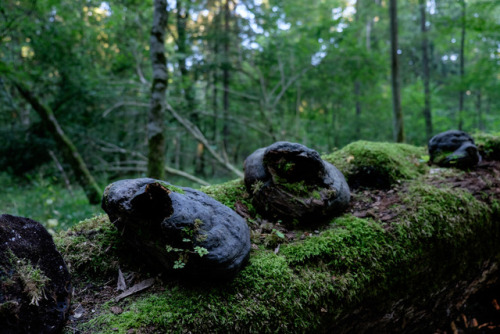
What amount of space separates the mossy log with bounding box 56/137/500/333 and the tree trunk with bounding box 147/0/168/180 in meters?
2.56

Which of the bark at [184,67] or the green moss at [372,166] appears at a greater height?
the bark at [184,67]

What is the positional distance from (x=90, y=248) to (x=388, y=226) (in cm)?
299

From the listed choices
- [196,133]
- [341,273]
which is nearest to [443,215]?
[341,273]

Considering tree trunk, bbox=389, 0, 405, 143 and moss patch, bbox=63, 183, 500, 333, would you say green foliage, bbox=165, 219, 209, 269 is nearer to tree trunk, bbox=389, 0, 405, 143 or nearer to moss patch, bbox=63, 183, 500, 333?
moss patch, bbox=63, 183, 500, 333

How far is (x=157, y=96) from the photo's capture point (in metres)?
5.48

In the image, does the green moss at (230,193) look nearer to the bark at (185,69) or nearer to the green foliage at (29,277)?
the green foliage at (29,277)

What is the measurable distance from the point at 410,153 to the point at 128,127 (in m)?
15.2

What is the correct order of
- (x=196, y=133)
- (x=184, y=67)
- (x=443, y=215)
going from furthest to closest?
(x=184, y=67), (x=196, y=133), (x=443, y=215)

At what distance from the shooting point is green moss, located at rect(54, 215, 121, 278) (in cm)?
232

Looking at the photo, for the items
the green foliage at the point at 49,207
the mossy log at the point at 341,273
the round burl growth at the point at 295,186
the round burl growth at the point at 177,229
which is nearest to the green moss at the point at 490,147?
the mossy log at the point at 341,273

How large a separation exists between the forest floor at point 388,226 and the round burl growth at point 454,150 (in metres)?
0.19

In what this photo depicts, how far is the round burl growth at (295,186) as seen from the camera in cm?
296

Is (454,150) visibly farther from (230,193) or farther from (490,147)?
(230,193)

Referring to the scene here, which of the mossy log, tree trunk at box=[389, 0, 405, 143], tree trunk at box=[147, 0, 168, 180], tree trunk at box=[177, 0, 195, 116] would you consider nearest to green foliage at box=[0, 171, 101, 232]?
tree trunk at box=[147, 0, 168, 180]
